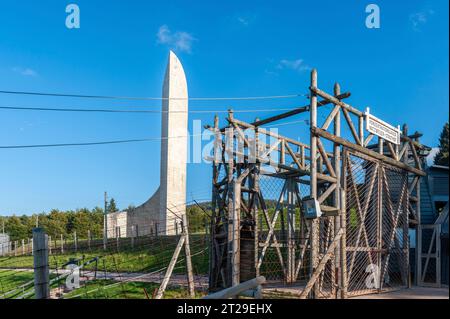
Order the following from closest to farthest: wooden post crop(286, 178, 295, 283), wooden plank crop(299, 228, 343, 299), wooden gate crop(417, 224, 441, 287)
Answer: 1. wooden plank crop(299, 228, 343, 299)
2. wooden gate crop(417, 224, 441, 287)
3. wooden post crop(286, 178, 295, 283)

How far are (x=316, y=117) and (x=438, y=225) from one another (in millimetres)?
7305

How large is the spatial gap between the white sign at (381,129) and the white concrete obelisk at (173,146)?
915 inches

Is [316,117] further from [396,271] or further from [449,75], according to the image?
[396,271]

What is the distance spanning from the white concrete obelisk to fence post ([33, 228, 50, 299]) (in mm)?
26567

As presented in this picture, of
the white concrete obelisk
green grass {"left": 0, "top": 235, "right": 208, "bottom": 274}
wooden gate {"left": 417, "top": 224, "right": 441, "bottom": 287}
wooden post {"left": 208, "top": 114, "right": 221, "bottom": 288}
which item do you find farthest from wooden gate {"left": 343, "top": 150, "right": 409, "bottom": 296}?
the white concrete obelisk

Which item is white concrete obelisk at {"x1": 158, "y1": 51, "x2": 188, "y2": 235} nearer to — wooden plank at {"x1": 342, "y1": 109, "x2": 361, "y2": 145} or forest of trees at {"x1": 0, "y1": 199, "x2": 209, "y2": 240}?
forest of trees at {"x1": 0, "y1": 199, "x2": 209, "y2": 240}

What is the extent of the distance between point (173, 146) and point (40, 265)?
1087 inches

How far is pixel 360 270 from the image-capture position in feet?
38.4

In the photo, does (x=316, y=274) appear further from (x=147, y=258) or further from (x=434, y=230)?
(x=147, y=258)

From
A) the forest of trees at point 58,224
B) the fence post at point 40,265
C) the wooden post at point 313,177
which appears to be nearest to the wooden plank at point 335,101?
the wooden post at point 313,177

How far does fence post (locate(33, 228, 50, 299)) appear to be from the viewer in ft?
23.0

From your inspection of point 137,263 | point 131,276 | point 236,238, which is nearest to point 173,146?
point 137,263

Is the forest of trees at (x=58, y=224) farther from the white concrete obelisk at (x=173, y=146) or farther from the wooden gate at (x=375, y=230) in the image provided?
the wooden gate at (x=375, y=230)
